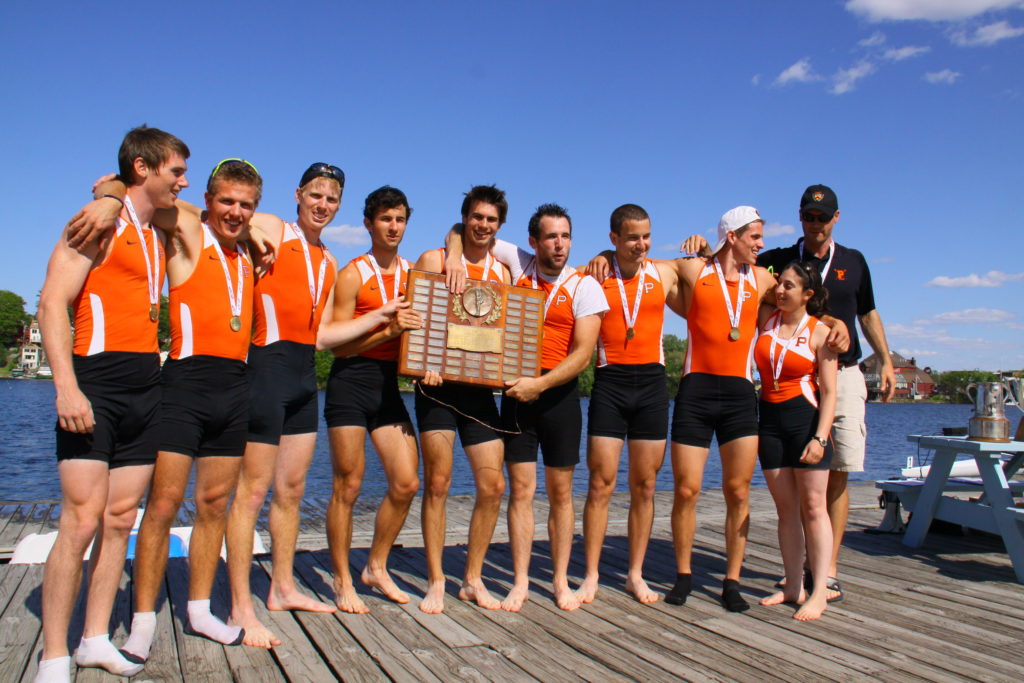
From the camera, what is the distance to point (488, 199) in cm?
476

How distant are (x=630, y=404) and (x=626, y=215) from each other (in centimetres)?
116

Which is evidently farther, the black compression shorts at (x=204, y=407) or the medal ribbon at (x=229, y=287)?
the medal ribbon at (x=229, y=287)

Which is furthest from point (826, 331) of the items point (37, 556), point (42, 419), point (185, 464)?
point (42, 419)

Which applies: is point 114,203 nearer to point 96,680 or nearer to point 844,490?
point 96,680

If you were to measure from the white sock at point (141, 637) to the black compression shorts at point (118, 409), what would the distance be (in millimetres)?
759

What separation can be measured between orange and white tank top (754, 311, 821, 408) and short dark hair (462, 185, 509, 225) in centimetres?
185

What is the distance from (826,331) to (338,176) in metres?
3.12

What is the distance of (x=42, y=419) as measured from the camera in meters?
42.4

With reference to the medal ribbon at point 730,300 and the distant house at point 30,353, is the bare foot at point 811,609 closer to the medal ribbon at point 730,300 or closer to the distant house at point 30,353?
the medal ribbon at point 730,300

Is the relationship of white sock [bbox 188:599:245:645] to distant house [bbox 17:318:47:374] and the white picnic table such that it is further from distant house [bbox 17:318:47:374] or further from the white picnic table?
distant house [bbox 17:318:47:374]

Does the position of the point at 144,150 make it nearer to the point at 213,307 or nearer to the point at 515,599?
the point at 213,307

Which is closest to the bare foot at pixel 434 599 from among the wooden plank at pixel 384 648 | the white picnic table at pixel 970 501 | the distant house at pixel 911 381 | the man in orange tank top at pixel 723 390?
the wooden plank at pixel 384 648

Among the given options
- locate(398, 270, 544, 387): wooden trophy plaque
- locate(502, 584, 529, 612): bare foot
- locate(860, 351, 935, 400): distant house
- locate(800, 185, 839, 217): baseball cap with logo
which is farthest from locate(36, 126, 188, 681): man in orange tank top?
locate(860, 351, 935, 400): distant house

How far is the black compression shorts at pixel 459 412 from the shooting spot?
4613mm
